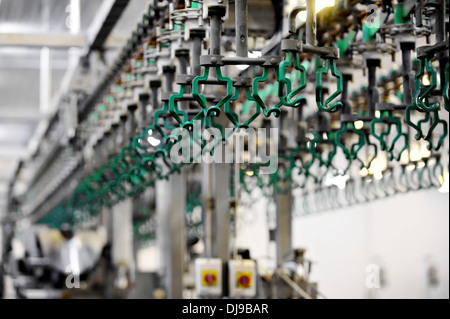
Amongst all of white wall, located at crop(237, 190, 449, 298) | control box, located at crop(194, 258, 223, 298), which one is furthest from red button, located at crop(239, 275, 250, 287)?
white wall, located at crop(237, 190, 449, 298)

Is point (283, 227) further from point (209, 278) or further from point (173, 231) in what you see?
point (209, 278)

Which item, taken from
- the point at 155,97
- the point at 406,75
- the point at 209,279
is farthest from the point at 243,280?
the point at 406,75

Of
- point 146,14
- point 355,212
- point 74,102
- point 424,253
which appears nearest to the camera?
point 146,14

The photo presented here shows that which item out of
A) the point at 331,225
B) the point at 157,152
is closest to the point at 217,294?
the point at 157,152

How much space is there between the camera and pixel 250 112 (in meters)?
6.62

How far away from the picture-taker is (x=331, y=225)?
46.3 feet

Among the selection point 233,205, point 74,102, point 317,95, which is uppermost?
point 74,102

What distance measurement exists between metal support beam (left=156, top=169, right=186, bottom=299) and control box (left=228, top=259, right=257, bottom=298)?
5.14 feet

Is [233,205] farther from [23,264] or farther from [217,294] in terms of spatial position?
[23,264]

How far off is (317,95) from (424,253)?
29.7 ft

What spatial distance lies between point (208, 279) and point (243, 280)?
23cm

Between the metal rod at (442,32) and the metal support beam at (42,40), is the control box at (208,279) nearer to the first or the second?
the metal support beam at (42,40)

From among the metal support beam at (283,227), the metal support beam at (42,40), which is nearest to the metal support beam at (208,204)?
the metal support beam at (42,40)

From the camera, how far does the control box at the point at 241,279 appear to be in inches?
223
